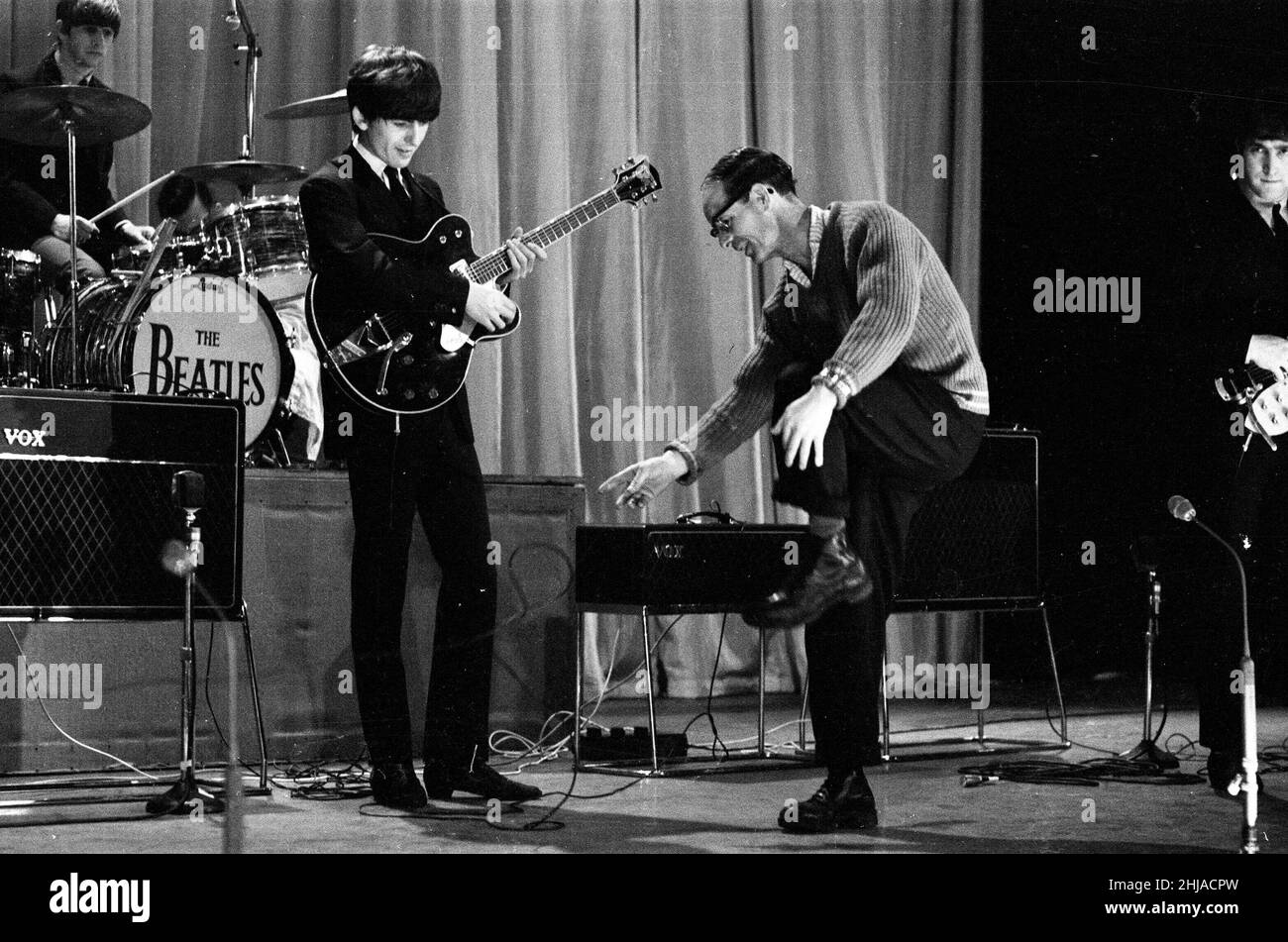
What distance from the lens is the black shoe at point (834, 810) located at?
293 cm

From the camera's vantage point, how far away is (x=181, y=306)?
4059 mm

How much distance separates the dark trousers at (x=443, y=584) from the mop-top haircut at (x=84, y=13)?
1622mm

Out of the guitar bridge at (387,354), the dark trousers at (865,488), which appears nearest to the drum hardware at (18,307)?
the guitar bridge at (387,354)

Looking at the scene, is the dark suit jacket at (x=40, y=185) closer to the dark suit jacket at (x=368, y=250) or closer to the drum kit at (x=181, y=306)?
the drum kit at (x=181, y=306)

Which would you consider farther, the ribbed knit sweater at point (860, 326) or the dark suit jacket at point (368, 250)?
the dark suit jacket at point (368, 250)

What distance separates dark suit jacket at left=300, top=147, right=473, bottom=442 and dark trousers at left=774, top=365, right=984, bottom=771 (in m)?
0.85

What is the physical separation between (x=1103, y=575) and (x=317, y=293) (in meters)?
2.92

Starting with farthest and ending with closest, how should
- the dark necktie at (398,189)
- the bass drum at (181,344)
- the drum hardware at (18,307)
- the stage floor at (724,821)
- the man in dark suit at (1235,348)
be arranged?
the drum hardware at (18,307) → the bass drum at (181,344) → the man in dark suit at (1235,348) → the dark necktie at (398,189) → the stage floor at (724,821)

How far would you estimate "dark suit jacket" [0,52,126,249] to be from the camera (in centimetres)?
445

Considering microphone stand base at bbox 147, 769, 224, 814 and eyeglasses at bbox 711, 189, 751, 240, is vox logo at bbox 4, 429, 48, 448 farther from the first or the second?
eyeglasses at bbox 711, 189, 751, 240

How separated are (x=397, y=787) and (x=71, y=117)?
1.83 metres

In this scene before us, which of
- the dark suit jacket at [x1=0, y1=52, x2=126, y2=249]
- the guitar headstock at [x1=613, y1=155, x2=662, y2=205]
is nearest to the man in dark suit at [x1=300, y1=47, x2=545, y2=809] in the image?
the guitar headstock at [x1=613, y1=155, x2=662, y2=205]
